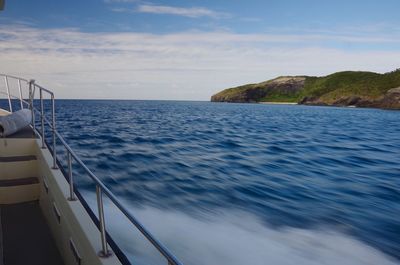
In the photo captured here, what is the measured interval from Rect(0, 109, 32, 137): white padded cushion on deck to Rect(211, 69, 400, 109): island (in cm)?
9671

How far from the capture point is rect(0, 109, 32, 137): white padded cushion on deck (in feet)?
16.5

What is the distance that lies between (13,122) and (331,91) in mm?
142187

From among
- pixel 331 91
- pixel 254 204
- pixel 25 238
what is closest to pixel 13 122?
pixel 25 238

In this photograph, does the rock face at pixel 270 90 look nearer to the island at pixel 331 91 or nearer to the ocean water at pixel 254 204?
the island at pixel 331 91

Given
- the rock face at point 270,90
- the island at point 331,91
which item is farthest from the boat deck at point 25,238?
the rock face at point 270,90

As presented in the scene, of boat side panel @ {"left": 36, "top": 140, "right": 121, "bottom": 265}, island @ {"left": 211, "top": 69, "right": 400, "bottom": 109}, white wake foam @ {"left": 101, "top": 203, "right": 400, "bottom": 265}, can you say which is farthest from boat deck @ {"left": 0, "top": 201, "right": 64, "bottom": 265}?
island @ {"left": 211, "top": 69, "right": 400, "bottom": 109}

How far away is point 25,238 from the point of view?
→ 3.55 m

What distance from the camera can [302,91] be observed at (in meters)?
158

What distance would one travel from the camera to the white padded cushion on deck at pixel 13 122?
5023mm

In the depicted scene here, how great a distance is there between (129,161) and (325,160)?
21.4ft

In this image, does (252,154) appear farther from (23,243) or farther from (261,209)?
(23,243)

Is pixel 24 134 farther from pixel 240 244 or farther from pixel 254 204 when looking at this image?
pixel 254 204

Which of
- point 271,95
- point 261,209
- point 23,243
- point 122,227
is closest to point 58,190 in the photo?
point 23,243

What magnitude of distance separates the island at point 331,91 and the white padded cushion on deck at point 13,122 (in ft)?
317
